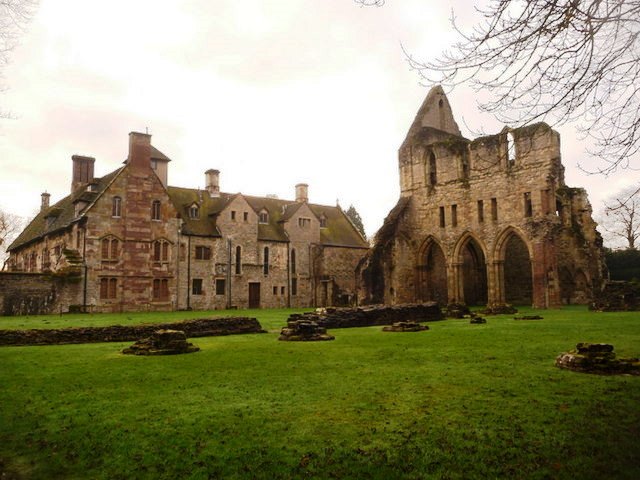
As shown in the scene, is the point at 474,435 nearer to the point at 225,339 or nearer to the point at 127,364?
the point at 127,364

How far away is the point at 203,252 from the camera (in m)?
41.1

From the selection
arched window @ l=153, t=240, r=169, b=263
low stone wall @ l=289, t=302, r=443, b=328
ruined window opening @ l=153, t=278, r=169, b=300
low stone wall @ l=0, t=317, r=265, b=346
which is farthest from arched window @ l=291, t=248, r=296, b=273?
low stone wall @ l=0, t=317, r=265, b=346

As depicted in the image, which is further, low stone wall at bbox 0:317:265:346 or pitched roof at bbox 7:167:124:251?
pitched roof at bbox 7:167:124:251

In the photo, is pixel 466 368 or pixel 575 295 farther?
pixel 575 295

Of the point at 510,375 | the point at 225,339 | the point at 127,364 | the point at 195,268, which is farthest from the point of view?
the point at 195,268

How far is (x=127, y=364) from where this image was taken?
1041 cm

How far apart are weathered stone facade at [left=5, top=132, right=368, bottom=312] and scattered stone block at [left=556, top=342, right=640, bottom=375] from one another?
31.8 metres

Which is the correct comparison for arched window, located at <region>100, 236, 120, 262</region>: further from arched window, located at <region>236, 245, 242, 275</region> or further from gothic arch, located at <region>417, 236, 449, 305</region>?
gothic arch, located at <region>417, 236, 449, 305</region>

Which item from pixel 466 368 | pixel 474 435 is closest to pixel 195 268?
pixel 466 368

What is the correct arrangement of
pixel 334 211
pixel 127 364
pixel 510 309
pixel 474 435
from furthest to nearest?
pixel 334 211, pixel 510 309, pixel 127 364, pixel 474 435

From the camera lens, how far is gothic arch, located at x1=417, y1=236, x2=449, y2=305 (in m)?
37.2

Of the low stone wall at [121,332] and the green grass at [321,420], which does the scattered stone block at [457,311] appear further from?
the green grass at [321,420]

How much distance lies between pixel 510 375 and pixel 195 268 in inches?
1361

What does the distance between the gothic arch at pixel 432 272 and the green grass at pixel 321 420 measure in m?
26.7
